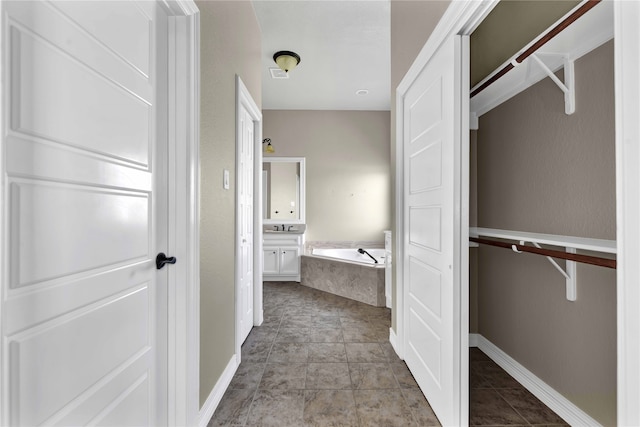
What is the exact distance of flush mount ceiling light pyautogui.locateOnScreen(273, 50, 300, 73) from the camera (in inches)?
128

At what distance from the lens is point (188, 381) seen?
1.35 meters

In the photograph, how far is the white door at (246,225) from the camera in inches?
96.4

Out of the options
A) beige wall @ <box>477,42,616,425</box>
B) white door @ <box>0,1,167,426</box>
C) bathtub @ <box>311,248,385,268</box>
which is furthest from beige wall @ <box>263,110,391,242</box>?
Answer: white door @ <box>0,1,167,426</box>

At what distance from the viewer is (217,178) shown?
5.72 feet

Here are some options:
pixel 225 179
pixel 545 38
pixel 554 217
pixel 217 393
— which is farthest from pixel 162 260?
pixel 554 217

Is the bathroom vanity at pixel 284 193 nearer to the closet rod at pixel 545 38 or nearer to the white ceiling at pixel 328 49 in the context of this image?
the white ceiling at pixel 328 49

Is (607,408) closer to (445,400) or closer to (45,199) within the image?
(445,400)

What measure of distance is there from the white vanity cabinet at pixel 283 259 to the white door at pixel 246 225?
1846mm

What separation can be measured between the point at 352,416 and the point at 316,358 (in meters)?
0.65

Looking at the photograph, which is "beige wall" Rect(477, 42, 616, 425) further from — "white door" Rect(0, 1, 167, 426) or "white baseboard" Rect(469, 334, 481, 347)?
"white door" Rect(0, 1, 167, 426)

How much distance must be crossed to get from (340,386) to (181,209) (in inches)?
55.1

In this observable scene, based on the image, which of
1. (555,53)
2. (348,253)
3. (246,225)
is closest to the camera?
(555,53)

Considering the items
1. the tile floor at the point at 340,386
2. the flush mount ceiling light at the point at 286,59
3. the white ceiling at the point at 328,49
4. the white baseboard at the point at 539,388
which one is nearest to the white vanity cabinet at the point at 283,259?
the tile floor at the point at 340,386

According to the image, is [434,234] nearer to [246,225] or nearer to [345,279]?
[246,225]
